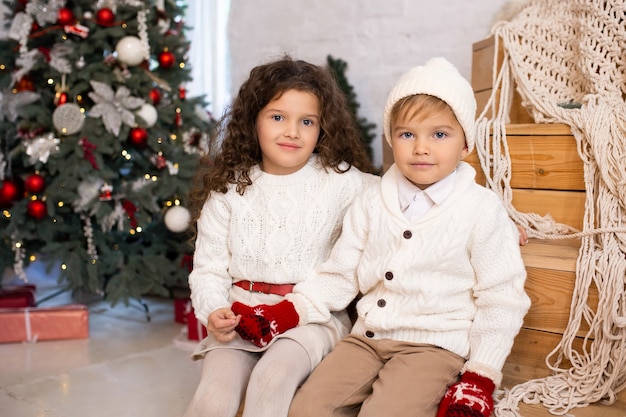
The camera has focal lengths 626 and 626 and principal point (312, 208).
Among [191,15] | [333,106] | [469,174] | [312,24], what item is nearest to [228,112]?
[333,106]

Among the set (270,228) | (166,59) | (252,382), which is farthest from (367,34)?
(252,382)

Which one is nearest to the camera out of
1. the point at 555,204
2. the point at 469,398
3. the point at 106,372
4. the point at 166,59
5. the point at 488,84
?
the point at 469,398

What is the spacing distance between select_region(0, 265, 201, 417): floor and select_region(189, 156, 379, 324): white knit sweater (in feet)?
1.73

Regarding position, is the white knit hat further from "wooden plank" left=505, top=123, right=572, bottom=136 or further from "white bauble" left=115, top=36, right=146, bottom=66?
"white bauble" left=115, top=36, right=146, bottom=66

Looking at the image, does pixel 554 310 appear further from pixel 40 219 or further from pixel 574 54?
pixel 40 219

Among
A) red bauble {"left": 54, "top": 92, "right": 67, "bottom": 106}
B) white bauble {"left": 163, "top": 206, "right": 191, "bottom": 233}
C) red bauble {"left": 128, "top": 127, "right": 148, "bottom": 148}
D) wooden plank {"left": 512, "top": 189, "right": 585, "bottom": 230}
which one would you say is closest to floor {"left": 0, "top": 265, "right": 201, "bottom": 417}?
white bauble {"left": 163, "top": 206, "right": 191, "bottom": 233}

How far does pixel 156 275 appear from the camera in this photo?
2494mm

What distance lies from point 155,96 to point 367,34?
97 centimetres

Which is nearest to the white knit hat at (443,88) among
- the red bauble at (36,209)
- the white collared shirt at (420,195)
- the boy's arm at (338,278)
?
the white collared shirt at (420,195)

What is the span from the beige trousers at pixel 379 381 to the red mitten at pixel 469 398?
0.03 metres

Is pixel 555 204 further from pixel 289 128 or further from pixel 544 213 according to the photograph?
pixel 289 128

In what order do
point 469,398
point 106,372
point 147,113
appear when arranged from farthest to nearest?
1. point 147,113
2. point 106,372
3. point 469,398

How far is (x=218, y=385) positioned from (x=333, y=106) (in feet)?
2.40

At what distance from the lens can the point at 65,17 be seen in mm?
2307
